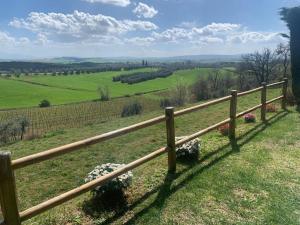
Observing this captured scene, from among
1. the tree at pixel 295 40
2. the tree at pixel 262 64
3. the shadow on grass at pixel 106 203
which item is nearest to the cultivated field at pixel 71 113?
the tree at pixel 262 64

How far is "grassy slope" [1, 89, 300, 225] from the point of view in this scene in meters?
4.89

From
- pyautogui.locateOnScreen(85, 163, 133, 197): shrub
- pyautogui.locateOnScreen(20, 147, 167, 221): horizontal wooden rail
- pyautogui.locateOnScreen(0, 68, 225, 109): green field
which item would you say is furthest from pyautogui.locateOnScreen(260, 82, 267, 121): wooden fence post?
pyautogui.locateOnScreen(0, 68, 225, 109): green field

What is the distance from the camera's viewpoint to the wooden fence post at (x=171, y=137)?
20.3 ft

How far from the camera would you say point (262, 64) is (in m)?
45.8

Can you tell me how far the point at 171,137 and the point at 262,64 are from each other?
43.1 meters

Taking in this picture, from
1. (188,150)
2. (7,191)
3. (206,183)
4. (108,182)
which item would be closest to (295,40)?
(188,150)

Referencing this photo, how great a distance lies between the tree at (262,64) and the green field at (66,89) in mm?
33958

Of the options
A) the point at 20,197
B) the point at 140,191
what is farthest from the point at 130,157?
the point at 140,191

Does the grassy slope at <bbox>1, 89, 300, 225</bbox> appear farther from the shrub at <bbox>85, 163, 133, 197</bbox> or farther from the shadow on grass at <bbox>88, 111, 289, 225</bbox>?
the shrub at <bbox>85, 163, 133, 197</bbox>

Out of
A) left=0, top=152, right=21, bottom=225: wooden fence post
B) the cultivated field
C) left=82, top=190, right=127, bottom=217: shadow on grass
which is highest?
left=0, top=152, right=21, bottom=225: wooden fence post

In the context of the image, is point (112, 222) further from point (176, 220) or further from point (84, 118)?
point (84, 118)

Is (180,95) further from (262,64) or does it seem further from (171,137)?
(171,137)

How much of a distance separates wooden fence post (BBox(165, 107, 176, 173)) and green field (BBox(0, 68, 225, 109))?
6265 centimetres

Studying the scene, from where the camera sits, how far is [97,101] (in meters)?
67.6
